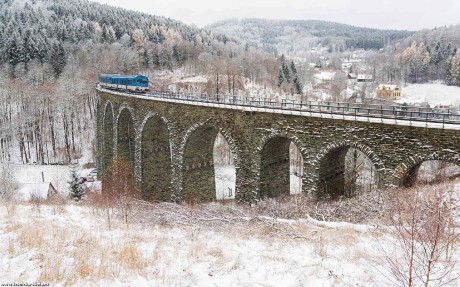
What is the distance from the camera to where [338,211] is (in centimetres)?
2086

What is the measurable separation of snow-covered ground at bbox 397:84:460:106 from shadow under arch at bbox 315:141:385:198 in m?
76.0

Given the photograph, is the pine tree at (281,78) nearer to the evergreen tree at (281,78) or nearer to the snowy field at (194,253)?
the evergreen tree at (281,78)

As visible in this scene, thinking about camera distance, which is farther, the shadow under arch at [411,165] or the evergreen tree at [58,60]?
the evergreen tree at [58,60]

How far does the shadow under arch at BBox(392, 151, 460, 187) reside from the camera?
19.4 meters

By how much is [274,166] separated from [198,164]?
30.3ft

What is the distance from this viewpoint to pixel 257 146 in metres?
27.6

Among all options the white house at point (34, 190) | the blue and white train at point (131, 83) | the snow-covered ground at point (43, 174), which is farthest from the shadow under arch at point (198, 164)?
the snow-covered ground at point (43, 174)

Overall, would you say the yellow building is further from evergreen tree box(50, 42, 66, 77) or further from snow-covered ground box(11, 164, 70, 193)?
evergreen tree box(50, 42, 66, 77)

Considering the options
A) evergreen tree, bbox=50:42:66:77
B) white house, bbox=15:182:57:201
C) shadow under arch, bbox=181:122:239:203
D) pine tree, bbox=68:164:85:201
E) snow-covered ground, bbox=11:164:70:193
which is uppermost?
evergreen tree, bbox=50:42:66:77

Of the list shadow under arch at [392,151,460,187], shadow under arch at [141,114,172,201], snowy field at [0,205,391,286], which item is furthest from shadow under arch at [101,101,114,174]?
shadow under arch at [392,151,460,187]

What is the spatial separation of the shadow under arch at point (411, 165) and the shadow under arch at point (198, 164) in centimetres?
1654

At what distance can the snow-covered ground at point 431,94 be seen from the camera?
95750 millimetres

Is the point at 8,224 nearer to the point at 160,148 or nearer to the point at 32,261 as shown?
the point at 32,261

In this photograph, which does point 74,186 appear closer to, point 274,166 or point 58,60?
point 274,166
